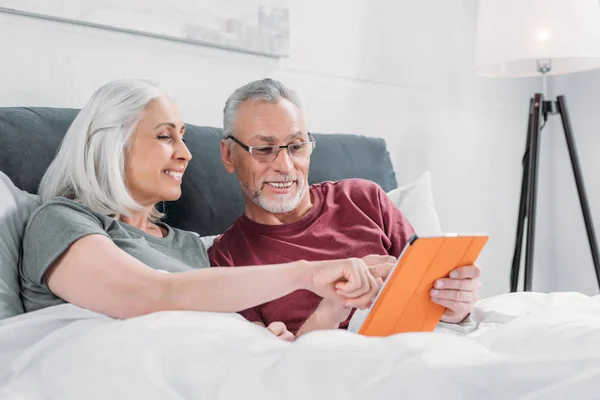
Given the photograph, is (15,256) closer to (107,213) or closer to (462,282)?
(107,213)

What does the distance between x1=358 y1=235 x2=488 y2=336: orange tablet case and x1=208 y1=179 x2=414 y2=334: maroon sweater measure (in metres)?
0.34

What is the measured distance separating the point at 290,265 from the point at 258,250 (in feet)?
1.60

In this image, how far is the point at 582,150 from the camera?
145 inches

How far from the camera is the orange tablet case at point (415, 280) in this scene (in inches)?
48.3

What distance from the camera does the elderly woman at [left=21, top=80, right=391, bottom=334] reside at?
4.13 feet

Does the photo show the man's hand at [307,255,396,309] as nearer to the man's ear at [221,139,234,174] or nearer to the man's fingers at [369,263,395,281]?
the man's fingers at [369,263,395,281]

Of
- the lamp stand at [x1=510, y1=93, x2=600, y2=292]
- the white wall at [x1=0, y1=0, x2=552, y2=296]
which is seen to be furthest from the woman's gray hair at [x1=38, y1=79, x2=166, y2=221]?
the lamp stand at [x1=510, y1=93, x2=600, y2=292]

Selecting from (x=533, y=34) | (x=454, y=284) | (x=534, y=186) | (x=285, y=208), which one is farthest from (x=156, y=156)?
(x=534, y=186)

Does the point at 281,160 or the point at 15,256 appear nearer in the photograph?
the point at 15,256

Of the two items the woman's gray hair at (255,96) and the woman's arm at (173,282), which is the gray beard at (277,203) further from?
the woman's arm at (173,282)

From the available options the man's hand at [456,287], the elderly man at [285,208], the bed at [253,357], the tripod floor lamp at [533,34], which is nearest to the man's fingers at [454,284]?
the man's hand at [456,287]

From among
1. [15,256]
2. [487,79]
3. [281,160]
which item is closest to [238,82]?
[281,160]

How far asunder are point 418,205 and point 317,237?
45cm

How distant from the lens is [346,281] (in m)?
1.31
